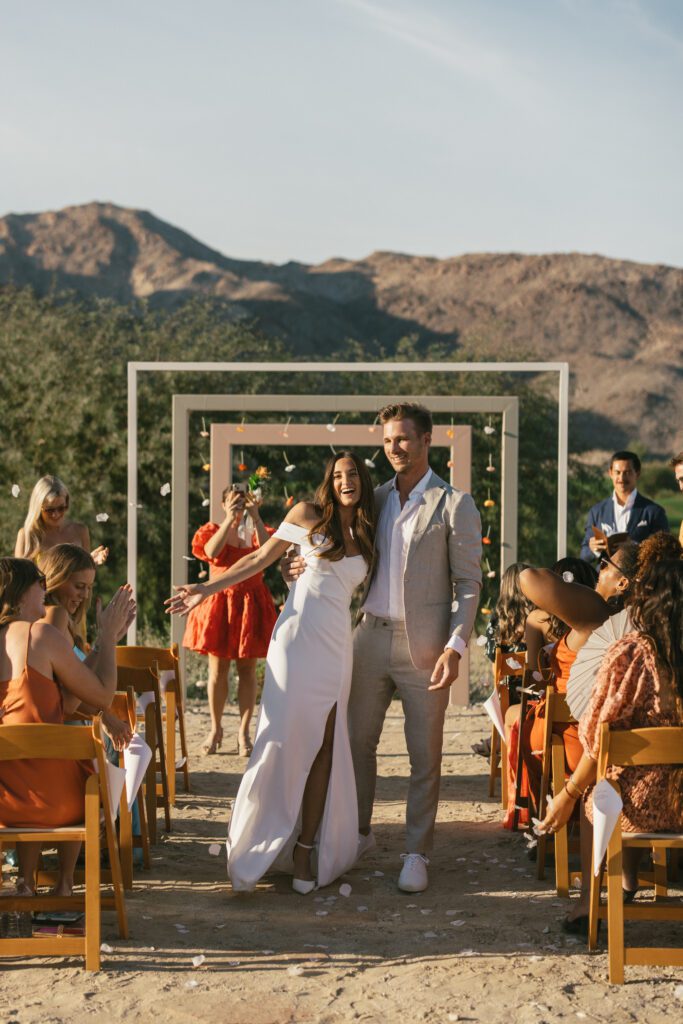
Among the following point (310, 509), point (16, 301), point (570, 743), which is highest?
point (16, 301)

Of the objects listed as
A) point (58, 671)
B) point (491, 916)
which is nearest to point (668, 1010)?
point (491, 916)

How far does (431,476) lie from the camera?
515 centimetres

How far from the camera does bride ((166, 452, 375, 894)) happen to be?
4836mm

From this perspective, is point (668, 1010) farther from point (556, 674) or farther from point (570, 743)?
point (556, 674)

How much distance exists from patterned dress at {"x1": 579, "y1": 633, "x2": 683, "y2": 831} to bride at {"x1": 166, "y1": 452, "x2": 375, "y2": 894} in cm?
124

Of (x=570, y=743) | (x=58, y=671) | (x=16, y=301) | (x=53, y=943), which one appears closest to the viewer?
(x=53, y=943)

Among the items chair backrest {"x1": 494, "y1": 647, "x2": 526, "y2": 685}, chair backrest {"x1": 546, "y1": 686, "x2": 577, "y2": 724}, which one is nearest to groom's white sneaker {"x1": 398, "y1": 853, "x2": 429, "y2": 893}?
chair backrest {"x1": 546, "y1": 686, "x2": 577, "y2": 724}

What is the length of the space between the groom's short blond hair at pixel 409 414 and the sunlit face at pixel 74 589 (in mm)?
1357

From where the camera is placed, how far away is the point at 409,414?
16.5ft

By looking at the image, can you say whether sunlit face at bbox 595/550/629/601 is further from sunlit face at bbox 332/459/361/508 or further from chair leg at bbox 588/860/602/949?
chair leg at bbox 588/860/602/949

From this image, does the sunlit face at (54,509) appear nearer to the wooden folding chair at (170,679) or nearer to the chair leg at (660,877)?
the wooden folding chair at (170,679)

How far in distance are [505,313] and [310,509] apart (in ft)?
136

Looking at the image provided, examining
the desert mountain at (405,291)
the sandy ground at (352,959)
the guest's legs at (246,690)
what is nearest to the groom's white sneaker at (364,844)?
the sandy ground at (352,959)

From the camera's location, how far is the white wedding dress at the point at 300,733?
480 centimetres
